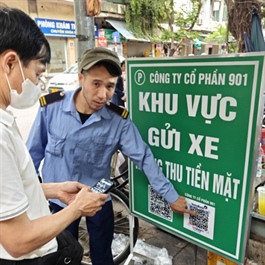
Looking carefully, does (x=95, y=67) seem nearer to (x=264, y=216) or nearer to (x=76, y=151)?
(x=76, y=151)

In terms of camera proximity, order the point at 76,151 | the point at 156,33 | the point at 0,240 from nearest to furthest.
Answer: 1. the point at 0,240
2. the point at 76,151
3. the point at 156,33

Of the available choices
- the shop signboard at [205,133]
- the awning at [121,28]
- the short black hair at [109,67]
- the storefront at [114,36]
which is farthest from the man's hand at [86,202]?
the awning at [121,28]

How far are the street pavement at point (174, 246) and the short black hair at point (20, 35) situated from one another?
154cm

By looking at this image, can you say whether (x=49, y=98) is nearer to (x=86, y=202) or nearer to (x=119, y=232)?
(x=86, y=202)

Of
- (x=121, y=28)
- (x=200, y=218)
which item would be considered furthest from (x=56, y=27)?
(x=200, y=218)

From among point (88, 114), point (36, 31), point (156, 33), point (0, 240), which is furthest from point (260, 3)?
point (156, 33)

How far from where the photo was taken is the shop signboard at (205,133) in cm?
107

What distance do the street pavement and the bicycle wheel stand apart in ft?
0.30

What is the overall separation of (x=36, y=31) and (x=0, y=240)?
2.09 ft

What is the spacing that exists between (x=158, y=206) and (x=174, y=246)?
959 mm

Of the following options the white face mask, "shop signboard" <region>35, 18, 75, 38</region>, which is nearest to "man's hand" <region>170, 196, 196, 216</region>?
the white face mask

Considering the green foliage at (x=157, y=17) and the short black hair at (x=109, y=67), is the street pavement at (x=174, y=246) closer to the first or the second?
the short black hair at (x=109, y=67)

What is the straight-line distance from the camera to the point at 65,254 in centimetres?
109

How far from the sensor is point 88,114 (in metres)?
1.49
